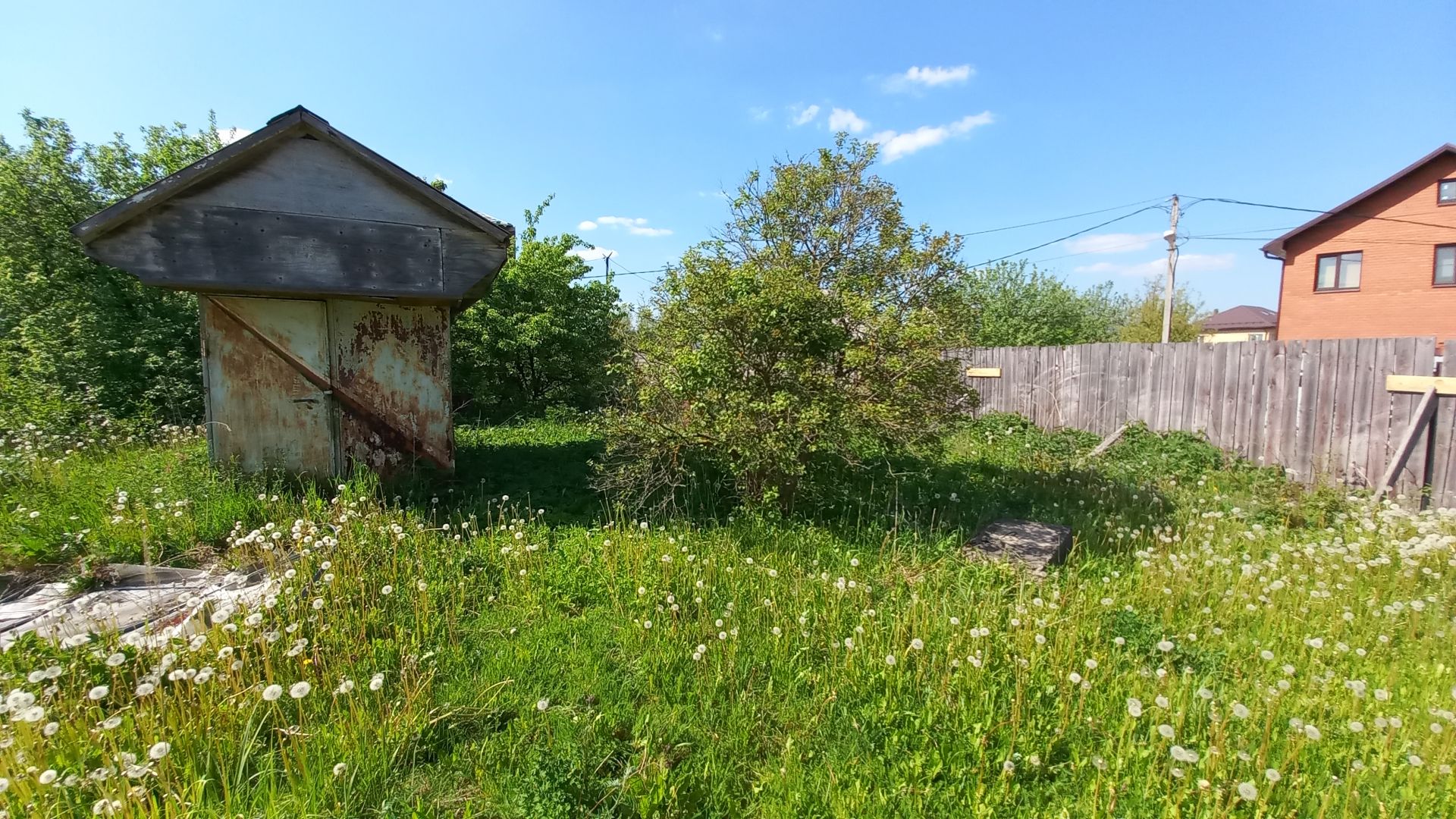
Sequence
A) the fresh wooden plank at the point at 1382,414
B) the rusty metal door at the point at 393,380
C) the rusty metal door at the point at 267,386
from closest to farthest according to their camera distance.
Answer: the rusty metal door at the point at 267,386 → the rusty metal door at the point at 393,380 → the fresh wooden plank at the point at 1382,414

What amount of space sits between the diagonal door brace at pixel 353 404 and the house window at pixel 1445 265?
99.2 ft

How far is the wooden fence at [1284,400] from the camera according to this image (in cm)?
636

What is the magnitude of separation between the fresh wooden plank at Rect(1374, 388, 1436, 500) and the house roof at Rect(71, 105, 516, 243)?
30.1ft

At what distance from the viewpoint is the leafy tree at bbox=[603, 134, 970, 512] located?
457cm

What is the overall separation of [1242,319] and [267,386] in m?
59.0

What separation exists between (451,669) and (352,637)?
640mm

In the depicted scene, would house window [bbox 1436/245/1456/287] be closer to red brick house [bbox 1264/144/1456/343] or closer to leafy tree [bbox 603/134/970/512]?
red brick house [bbox 1264/144/1456/343]

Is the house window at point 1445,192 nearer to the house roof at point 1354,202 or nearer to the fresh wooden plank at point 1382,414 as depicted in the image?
the house roof at point 1354,202

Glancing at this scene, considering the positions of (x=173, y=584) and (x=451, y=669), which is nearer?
(x=451, y=669)

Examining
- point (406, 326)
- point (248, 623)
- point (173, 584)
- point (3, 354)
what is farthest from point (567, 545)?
point (3, 354)

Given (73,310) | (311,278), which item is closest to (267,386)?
(311,278)

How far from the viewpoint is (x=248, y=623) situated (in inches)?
105

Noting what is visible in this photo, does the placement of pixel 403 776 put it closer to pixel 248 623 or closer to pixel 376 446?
pixel 248 623

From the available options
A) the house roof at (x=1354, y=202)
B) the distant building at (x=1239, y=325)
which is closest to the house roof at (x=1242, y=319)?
the distant building at (x=1239, y=325)
